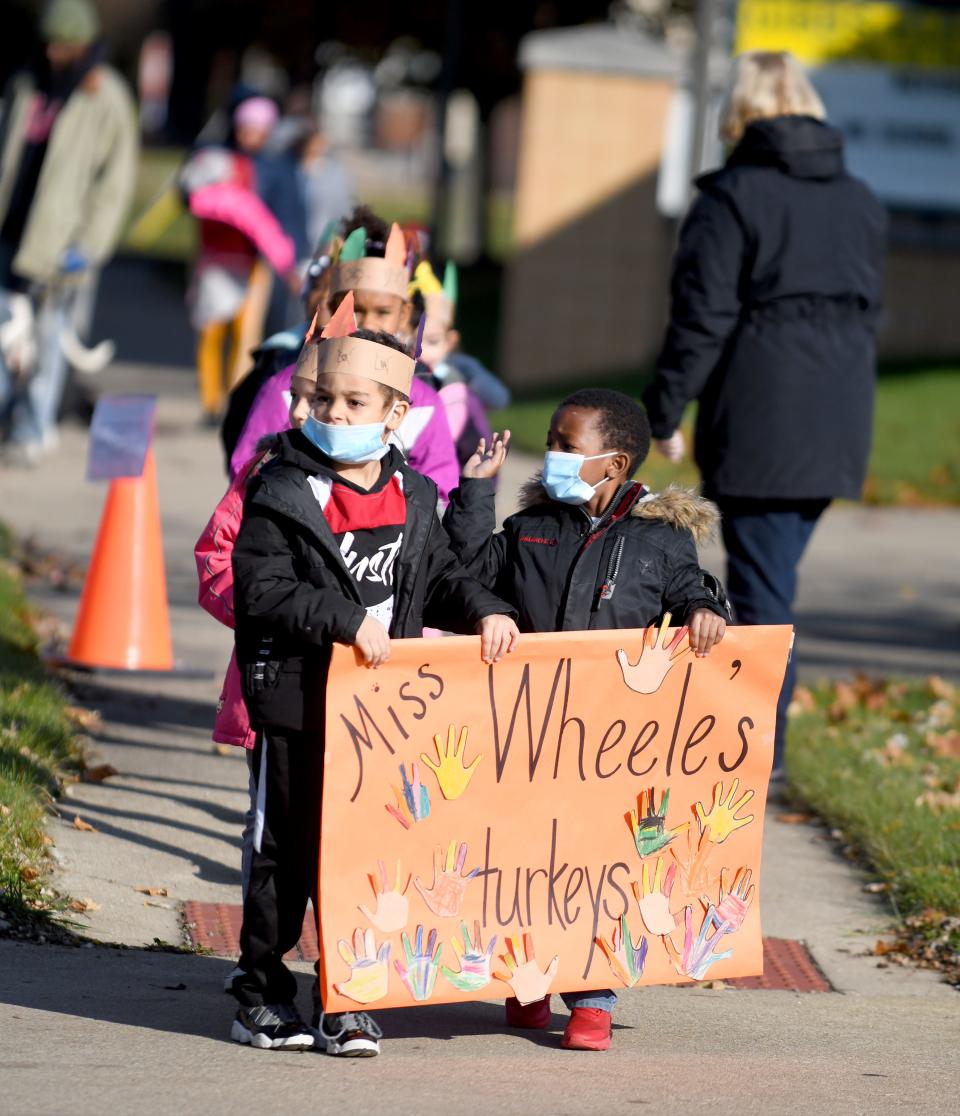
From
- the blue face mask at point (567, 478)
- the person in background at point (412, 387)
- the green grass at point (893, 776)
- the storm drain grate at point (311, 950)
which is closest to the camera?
the blue face mask at point (567, 478)

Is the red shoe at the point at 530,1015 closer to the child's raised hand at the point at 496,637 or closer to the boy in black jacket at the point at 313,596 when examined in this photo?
the boy in black jacket at the point at 313,596

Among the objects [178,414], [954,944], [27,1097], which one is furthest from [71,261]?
[27,1097]

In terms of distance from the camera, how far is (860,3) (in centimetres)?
1625

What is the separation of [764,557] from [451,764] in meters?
2.54

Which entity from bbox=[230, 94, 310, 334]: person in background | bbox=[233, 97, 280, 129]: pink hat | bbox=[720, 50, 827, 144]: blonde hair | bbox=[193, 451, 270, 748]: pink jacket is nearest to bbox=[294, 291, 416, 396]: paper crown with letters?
bbox=[193, 451, 270, 748]: pink jacket

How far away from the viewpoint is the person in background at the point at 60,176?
1156 cm

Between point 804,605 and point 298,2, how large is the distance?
71.4 feet

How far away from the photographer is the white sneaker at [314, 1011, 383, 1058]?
14.4 feet

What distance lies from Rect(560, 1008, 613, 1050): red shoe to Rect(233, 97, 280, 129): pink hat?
9.31 meters

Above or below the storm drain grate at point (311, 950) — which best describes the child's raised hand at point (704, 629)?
above

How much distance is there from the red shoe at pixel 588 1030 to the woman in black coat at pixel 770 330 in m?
2.26

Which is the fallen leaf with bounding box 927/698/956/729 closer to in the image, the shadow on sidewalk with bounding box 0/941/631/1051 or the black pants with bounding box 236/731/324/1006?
the shadow on sidewalk with bounding box 0/941/631/1051

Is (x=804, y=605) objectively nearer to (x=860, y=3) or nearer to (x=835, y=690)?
(x=835, y=690)

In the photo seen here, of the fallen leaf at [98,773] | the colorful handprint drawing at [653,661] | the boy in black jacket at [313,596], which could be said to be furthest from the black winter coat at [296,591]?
the fallen leaf at [98,773]
